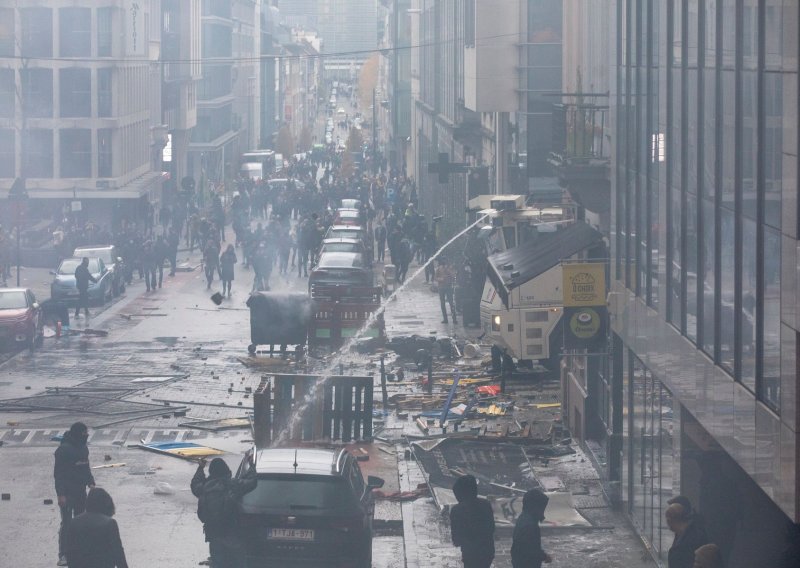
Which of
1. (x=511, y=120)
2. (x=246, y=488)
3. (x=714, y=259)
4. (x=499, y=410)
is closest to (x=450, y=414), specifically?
(x=499, y=410)

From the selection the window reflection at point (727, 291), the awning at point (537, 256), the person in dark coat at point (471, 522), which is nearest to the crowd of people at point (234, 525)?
the person in dark coat at point (471, 522)

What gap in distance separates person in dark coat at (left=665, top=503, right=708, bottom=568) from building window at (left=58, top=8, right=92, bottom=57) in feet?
177

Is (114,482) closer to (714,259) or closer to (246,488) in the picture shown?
(246,488)

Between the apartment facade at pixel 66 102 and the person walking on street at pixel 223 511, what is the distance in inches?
1891

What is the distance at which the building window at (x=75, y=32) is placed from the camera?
62.4 meters

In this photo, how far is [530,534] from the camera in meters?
12.2

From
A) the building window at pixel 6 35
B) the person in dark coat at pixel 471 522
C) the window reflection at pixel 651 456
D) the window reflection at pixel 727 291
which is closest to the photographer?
the window reflection at pixel 727 291

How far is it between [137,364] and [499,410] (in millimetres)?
8747

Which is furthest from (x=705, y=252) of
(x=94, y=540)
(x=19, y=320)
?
(x=19, y=320)

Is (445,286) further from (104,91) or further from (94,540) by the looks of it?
(104,91)

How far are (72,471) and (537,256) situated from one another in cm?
1203

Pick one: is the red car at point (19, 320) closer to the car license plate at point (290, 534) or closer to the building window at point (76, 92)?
the car license plate at point (290, 534)

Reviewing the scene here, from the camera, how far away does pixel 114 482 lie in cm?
1938

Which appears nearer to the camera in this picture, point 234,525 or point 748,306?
point 748,306
